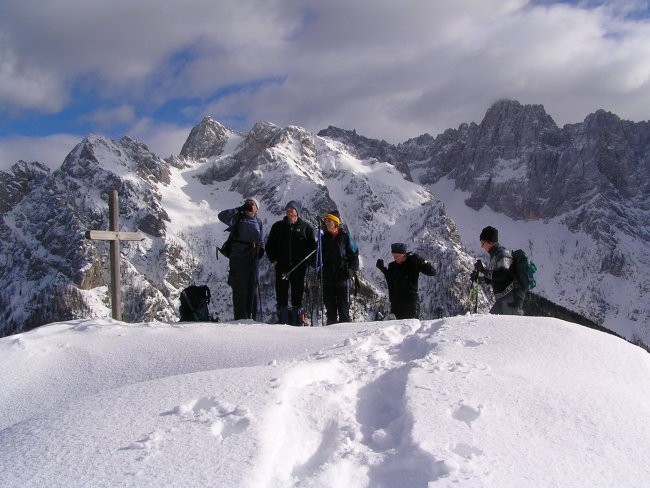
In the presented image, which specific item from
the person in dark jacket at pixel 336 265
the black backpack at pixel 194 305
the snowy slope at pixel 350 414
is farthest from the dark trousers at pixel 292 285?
the snowy slope at pixel 350 414

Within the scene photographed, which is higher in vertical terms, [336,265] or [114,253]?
[114,253]

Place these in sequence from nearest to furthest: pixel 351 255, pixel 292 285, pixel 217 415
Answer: pixel 217 415 < pixel 351 255 < pixel 292 285

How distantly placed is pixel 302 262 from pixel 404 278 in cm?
226

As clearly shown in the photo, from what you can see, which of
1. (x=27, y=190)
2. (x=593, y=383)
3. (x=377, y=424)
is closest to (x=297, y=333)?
(x=377, y=424)

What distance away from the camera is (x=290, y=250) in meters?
11.8

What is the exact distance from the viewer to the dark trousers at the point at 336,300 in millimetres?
11836

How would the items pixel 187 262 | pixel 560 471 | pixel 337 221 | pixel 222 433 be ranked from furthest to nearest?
pixel 187 262 < pixel 337 221 < pixel 222 433 < pixel 560 471

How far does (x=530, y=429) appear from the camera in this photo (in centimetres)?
473

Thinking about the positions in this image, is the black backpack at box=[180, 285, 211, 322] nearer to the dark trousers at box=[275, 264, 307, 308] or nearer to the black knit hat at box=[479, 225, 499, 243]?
the dark trousers at box=[275, 264, 307, 308]

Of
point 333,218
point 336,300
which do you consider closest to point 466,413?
point 336,300

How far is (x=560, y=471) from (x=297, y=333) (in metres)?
4.95

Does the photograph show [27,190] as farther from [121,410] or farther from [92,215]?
[121,410]

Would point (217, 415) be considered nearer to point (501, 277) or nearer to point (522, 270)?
point (501, 277)

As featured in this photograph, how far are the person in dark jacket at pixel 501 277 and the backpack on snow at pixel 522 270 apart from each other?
0.08 meters
